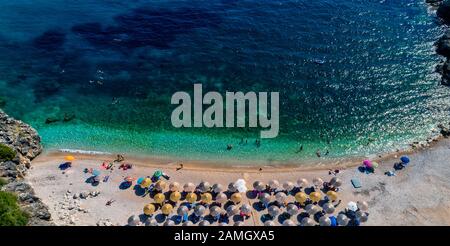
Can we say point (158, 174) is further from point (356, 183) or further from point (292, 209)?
point (356, 183)

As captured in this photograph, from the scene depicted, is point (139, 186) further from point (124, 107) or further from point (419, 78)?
point (419, 78)

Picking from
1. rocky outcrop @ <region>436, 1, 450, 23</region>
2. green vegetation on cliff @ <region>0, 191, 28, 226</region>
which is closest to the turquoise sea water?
rocky outcrop @ <region>436, 1, 450, 23</region>

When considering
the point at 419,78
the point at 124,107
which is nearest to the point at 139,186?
the point at 124,107

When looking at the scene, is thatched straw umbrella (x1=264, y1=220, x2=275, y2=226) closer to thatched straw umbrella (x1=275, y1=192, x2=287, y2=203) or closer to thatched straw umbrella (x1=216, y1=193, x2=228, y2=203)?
thatched straw umbrella (x1=275, y1=192, x2=287, y2=203)

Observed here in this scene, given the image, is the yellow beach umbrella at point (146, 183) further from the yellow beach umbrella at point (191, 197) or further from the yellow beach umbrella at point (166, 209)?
the yellow beach umbrella at point (191, 197)

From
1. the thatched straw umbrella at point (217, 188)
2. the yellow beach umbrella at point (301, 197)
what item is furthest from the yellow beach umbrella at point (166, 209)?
the yellow beach umbrella at point (301, 197)

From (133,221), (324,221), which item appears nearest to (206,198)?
(133,221)
